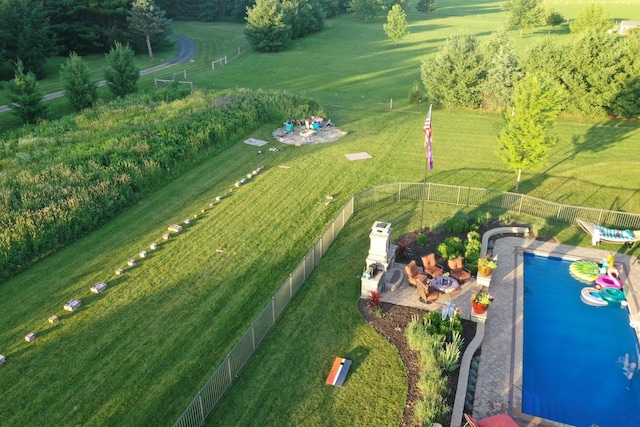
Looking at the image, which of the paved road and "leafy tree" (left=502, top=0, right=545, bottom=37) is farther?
"leafy tree" (left=502, top=0, right=545, bottom=37)

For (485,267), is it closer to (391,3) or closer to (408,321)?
(408,321)

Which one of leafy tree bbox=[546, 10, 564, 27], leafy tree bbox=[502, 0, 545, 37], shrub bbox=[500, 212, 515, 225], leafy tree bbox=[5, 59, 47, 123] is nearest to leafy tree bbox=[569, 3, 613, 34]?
leafy tree bbox=[502, 0, 545, 37]

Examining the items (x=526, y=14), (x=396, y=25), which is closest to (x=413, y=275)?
(x=396, y=25)

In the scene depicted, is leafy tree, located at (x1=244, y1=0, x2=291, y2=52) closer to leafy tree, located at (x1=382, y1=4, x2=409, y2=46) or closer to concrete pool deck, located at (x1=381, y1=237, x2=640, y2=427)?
leafy tree, located at (x1=382, y1=4, x2=409, y2=46)

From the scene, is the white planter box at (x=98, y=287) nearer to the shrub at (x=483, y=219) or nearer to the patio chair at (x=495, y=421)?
the patio chair at (x=495, y=421)

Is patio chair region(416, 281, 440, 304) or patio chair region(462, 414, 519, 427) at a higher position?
patio chair region(462, 414, 519, 427)

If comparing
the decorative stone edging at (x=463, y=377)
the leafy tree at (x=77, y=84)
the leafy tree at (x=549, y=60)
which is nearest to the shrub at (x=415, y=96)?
the leafy tree at (x=549, y=60)
